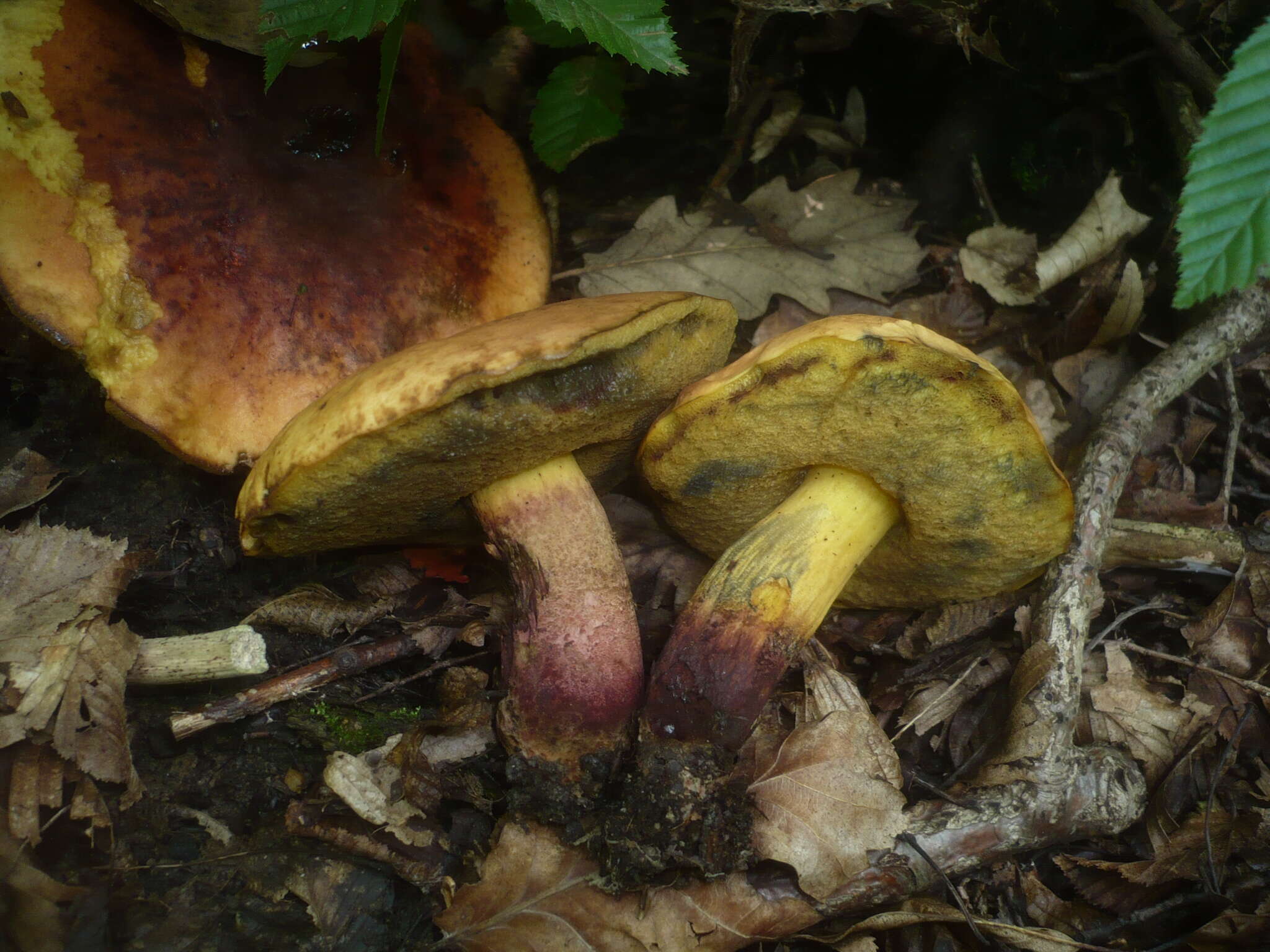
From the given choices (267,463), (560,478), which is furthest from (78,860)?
(560,478)

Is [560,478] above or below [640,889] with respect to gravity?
above

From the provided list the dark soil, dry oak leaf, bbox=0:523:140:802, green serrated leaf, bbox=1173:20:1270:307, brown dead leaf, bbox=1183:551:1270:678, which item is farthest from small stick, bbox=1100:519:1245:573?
dry oak leaf, bbox=0:523:140:802

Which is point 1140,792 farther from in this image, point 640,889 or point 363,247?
point 363,247

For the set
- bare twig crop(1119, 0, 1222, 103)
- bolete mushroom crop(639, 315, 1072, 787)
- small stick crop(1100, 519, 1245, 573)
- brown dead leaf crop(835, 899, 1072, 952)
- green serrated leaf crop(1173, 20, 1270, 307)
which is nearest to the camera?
green serrated leaf crop(1173, 20, 1270, 307)

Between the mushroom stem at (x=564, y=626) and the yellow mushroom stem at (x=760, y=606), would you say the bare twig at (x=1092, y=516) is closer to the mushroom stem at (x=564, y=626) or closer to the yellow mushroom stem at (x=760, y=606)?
the yellow mushroom stem at (x=760, y=606)

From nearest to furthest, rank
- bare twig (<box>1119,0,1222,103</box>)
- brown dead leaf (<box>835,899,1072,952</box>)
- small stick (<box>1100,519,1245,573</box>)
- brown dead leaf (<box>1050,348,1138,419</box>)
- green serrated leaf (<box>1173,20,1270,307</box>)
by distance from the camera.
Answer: green serrated leaf (<box>1173,20,1270,307</box>) → brown dead leaf (<box>835,899,1072,952</box>) → small stick (<box>1100,519,1245,573</box>) → bare twig (<box>1119,0,1222,103</box>) → brown dead leaf (<box>1050,348,1138,419</box>)

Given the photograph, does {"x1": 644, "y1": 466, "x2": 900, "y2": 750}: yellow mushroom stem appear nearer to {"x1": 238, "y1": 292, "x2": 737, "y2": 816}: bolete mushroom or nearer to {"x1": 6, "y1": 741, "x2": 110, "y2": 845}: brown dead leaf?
{"x1": 238, "y1": 292, "x2": 737, "y2": 816}: bolete mushroom
